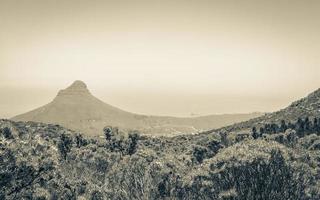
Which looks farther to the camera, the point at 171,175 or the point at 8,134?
the point at 171,175

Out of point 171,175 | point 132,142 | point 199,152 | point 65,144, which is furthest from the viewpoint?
point 65,144

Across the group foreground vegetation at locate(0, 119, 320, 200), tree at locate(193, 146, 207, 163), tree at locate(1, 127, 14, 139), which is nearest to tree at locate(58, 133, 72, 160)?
tree at locate(193, 146, 207, 163)

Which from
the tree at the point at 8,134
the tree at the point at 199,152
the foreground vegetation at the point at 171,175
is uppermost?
the tree at the point at 8,134

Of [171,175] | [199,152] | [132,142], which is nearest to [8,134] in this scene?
[171,175]

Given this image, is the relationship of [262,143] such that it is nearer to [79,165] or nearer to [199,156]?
[79,165]

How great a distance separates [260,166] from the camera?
6644 centimetres

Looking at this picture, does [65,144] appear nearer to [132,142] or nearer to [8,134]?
[132,142]

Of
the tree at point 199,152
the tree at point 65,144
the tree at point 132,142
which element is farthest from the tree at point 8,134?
the tree at point 199,152

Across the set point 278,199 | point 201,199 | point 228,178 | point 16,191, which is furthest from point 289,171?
point 16,191

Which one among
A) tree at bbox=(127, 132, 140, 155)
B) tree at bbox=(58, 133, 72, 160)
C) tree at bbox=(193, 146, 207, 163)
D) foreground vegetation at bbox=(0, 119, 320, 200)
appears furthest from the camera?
tree at bbox=(58, 133, 72, 160)

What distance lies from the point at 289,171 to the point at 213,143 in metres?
113

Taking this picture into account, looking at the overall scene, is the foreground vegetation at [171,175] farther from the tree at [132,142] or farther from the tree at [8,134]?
the tree at [132,142]

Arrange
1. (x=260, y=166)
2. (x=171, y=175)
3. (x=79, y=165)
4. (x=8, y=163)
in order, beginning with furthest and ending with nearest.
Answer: (x=79, y=165) → (x=171, y=175) → (x=260, y=166) → (x=8, y=163)

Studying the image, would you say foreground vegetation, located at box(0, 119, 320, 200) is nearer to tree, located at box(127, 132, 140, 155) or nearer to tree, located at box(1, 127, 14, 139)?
tree, located at box(1, 127, 14, 139)
